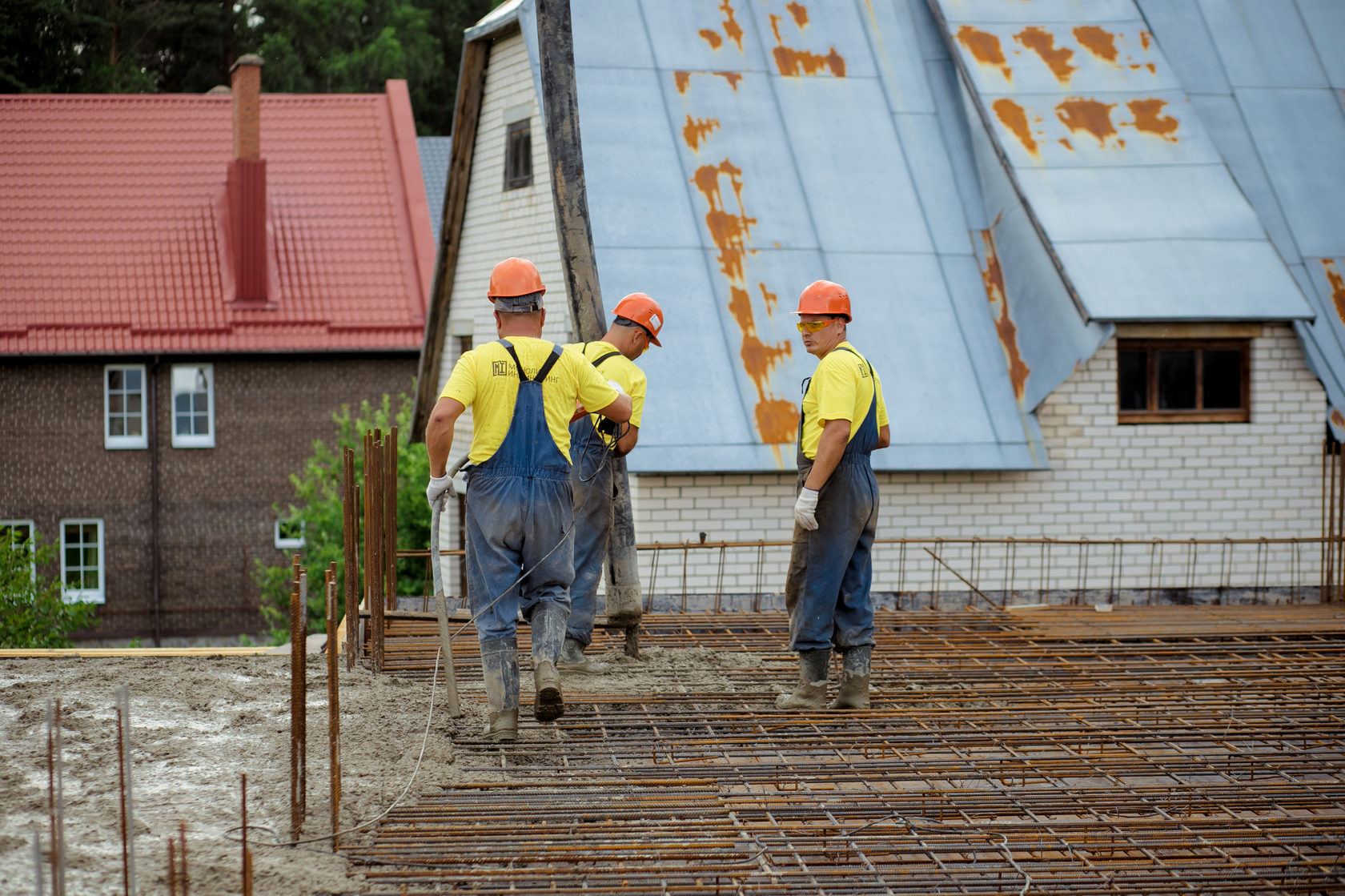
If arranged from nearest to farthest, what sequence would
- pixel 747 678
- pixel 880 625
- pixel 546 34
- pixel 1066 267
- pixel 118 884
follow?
pixel 118 884
pixel 747 678
pixel 546 34
pixel 880 625
pixel 1066 267

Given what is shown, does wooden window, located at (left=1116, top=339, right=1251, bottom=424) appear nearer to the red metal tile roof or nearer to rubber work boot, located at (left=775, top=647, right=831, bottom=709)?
rubber work boot, located at (left=775, top=647, right=831, bottom=709)

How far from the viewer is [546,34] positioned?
24.5 feet

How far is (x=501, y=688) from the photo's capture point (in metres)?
5.45

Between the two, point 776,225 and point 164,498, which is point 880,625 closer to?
point 776,225

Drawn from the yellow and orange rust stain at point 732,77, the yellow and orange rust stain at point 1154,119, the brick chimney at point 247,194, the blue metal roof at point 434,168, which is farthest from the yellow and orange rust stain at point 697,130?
the blue metal roof at point 434,168

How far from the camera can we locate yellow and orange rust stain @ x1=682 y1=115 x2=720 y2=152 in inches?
418

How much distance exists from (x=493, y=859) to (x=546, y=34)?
4884 millimetres

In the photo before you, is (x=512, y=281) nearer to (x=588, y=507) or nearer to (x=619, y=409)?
(x=619, y=409)

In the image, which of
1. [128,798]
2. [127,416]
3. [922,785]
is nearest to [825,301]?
[922,785]

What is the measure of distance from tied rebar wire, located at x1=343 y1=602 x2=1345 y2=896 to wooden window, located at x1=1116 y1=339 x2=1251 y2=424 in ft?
11.6

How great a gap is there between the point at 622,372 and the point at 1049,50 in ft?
21.8

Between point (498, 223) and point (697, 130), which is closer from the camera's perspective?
point (697, 130)

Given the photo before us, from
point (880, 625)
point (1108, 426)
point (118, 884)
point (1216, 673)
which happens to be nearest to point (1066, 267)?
point (1108, 426)

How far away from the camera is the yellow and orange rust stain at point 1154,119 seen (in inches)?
436
